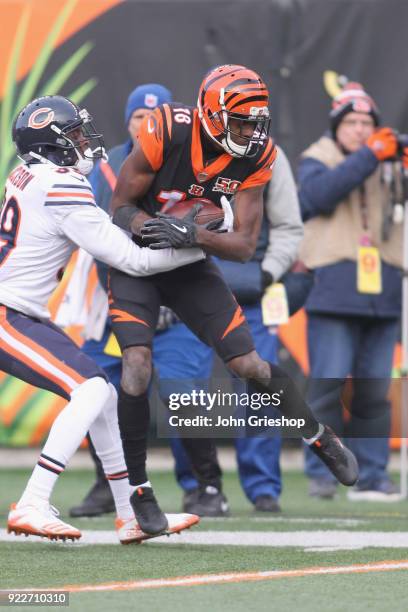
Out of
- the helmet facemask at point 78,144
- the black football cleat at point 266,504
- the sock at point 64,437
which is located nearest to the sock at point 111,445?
the sock at point 64,437

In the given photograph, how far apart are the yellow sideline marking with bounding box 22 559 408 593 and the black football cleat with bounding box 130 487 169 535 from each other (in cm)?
80

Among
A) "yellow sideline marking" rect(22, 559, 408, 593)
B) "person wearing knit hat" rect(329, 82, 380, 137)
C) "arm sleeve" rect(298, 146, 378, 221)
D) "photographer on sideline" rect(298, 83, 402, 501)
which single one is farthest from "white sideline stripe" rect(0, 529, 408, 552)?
"person wearing knit hat" rect(329, 82, 380, 137)

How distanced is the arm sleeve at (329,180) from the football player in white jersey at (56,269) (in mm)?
2313

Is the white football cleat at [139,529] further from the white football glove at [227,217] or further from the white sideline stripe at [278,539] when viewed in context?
the white football glove at [227,217]

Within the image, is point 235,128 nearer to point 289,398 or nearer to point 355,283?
point 289,398

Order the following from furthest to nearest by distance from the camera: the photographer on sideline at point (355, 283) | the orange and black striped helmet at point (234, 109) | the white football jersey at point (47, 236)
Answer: the photographer on sideline at point (355, 283), the orange and black striped helmet at point (234, 109), the white football jersey at point (47, 236)

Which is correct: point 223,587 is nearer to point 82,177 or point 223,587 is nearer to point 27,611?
point 27,611

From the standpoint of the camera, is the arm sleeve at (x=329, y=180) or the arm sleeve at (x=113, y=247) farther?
the arm sleeve at (x=329, y=180)

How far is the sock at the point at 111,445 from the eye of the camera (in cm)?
527

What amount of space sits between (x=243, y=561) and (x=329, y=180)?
3.14m

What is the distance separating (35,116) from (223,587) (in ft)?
6.77

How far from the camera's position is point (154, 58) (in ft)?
30.3

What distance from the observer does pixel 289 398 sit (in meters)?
5.50

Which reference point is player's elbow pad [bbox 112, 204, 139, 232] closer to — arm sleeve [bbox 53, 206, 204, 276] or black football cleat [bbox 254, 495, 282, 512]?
arm sleeve [bbox 53, 206, 204, 276]
